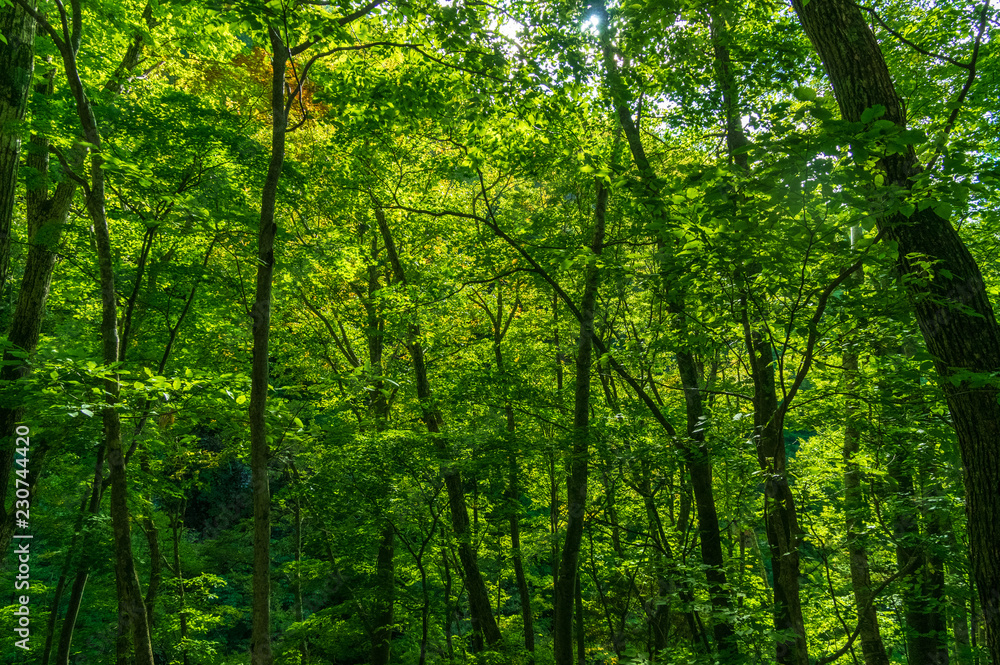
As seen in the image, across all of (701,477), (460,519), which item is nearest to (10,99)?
(701,477)

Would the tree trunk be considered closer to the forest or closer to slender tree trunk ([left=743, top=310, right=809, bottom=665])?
the forest

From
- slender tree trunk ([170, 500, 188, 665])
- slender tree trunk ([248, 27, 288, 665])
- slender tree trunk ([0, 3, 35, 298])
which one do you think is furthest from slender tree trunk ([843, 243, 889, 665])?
slender tree trunk ([170, 500, 188, 665])

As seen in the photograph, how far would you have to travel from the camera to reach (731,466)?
5.14 meters

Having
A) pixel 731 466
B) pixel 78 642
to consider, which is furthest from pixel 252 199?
pixel 78 642

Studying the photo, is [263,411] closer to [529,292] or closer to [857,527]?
[857,527]

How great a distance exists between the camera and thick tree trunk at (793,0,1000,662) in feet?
11.4

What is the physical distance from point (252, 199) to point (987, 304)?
A: 27.9ft

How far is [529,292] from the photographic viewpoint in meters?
12.7

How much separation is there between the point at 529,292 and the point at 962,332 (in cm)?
939

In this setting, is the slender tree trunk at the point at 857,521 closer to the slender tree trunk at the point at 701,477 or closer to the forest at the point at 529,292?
the forest at the point at 529,292

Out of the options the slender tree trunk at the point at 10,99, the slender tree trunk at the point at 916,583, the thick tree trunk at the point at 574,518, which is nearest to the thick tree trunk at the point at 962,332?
the slender tree trunk at the point at 916,583

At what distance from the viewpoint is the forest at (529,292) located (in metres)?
3.57

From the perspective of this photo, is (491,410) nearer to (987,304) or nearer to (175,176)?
(175,176)

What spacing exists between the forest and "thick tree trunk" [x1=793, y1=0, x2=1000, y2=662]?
2 cm
